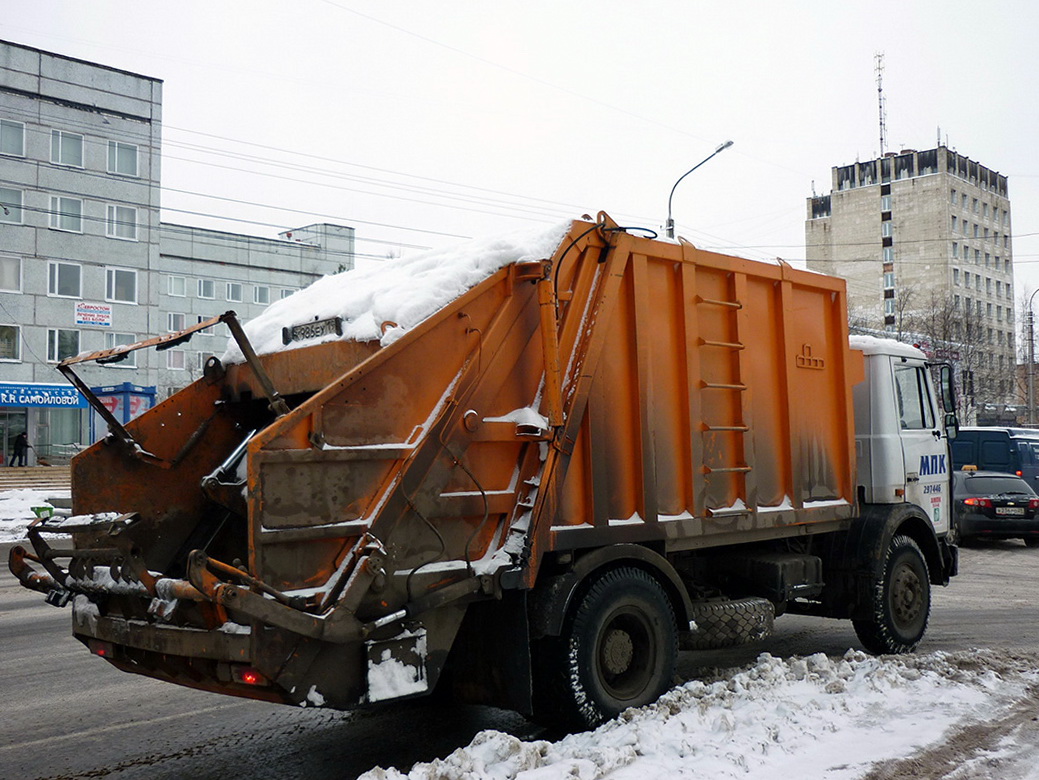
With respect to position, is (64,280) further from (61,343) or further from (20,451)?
(20,451)

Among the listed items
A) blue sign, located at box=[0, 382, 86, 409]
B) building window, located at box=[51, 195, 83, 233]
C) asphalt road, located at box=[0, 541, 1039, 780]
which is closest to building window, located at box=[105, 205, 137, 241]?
building window, located at box=[51, 195, 83, 233]

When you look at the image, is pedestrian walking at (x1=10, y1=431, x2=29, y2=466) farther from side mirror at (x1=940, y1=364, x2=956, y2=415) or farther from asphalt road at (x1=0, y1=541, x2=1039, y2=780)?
side mirror at (x1=940, y1=364, x2=956, y2=415)

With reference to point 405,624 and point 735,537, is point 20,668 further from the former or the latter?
point 735,537

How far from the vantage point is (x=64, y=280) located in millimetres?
37906

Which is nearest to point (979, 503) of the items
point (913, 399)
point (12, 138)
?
point (913, 399)

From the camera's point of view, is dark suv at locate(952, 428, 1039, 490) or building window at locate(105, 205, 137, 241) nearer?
dark suv at locate(952, 428, 1039, 490)

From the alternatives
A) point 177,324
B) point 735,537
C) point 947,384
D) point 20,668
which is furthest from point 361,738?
point 177,324

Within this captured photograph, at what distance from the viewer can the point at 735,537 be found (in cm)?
645

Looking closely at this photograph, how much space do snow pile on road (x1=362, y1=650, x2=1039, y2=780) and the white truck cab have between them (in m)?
1.73

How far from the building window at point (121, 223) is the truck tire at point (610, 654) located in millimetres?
38101

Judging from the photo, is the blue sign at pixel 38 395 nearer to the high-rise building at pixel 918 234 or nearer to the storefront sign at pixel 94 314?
the storefront sign at pixel 94 314

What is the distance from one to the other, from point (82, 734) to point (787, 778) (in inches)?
156

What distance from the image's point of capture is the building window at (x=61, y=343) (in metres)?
37.4

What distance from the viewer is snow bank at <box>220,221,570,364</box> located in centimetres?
498
